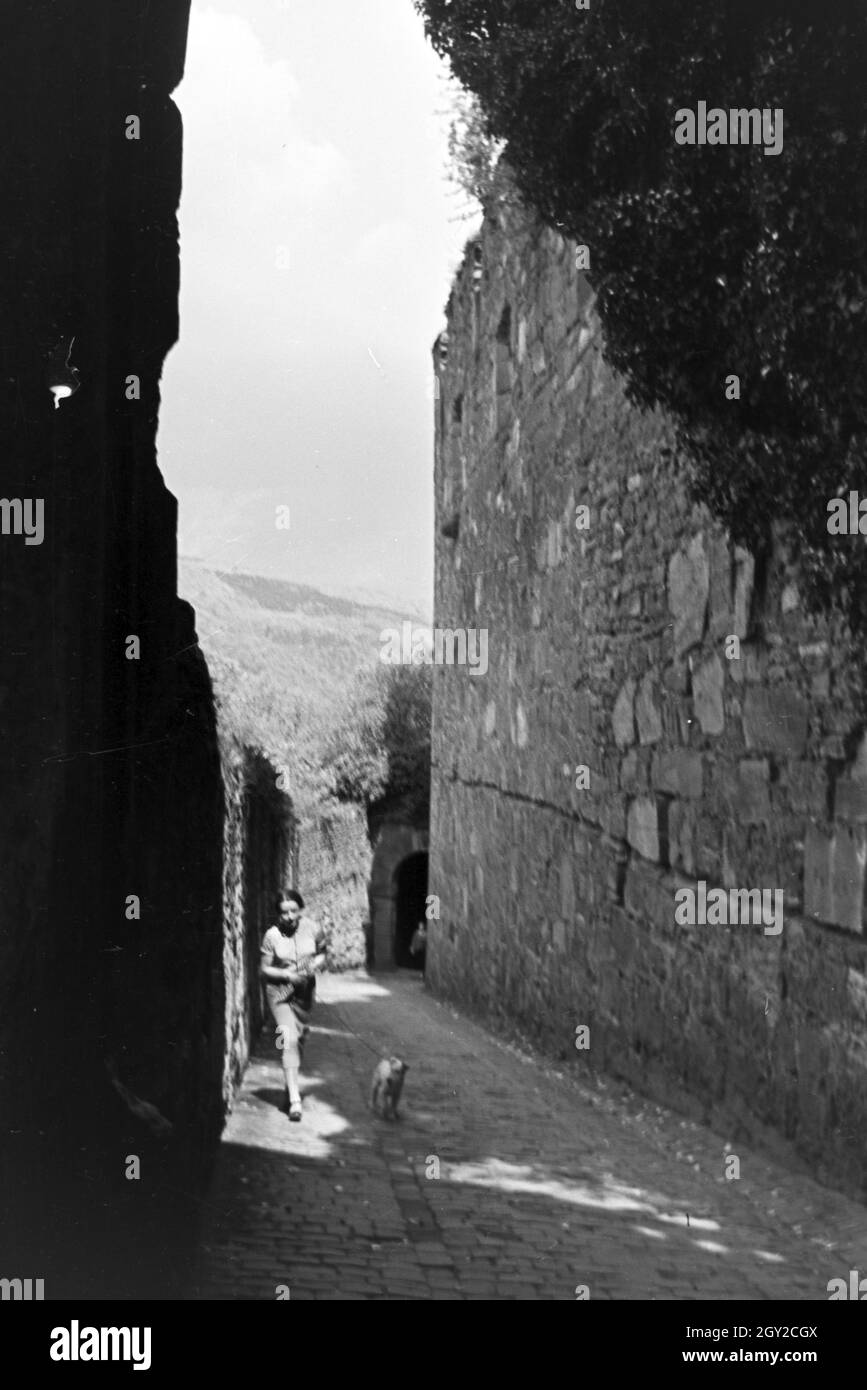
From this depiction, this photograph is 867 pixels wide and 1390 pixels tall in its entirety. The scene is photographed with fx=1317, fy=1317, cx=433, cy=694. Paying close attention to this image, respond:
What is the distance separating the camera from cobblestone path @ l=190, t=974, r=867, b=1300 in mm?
4324

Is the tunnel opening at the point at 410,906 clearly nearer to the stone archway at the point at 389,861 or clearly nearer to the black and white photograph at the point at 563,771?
the stone archway at the point at 389,861

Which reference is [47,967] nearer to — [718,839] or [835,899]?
[835,899]

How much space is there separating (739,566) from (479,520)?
6.89m

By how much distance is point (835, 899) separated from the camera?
16.0 ft

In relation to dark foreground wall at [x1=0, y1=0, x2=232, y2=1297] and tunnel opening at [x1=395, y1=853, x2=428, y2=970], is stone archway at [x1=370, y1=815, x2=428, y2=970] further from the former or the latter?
dark foreground wall at [x1=0, y1=0, x2=232, y2=1297]

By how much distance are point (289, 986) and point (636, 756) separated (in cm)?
232

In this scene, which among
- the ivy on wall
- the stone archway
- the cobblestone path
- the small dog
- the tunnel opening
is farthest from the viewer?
the tunnel opening

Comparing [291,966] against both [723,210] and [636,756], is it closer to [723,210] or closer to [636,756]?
[636,756]

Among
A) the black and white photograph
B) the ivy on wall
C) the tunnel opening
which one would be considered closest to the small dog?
the black and white photograph

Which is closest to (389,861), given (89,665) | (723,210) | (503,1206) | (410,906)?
(410,906)

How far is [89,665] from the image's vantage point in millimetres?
3600

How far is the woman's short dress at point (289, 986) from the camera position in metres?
7.17

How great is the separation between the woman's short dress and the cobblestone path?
41cm

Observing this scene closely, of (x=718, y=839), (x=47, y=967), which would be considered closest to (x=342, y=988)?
(x=718, y=839)
